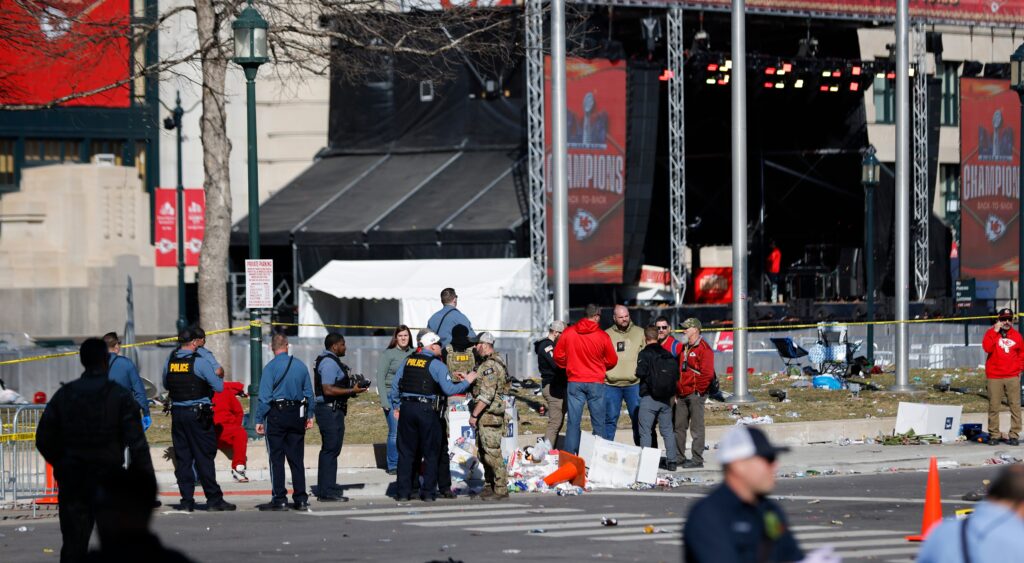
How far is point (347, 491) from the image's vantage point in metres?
18.0

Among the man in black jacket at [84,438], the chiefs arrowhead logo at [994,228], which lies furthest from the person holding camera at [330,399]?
the chiefs arrowhead logo at [994,228]

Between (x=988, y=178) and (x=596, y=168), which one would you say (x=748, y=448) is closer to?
(x=596, y=168)

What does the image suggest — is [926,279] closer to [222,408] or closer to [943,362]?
[943,362]

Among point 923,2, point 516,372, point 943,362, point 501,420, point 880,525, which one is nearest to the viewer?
point 880,525

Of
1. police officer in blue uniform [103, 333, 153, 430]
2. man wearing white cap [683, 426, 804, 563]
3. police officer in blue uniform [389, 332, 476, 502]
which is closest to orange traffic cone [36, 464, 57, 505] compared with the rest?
police officer in blue uniform [103, 333, 153, 430]

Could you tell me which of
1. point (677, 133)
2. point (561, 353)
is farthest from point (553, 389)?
point (677, 133)

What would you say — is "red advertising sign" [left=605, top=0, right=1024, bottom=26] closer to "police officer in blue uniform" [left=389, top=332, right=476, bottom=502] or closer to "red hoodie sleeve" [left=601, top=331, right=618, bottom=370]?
"red hoodie sleeve" [left=601, top=331, right=618, bottom=370]

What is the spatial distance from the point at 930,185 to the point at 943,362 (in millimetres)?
14825

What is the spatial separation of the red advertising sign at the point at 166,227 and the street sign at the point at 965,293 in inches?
840

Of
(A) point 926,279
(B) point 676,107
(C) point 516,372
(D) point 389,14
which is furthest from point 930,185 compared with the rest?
(D) point 389,14

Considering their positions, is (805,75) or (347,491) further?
(805,75)

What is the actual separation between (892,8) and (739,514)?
3941cm

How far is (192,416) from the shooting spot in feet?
53.6

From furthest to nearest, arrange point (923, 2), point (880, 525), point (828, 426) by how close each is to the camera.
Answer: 1. point (923, 2)
2. point (828, 426)
3. point (880, 525)
